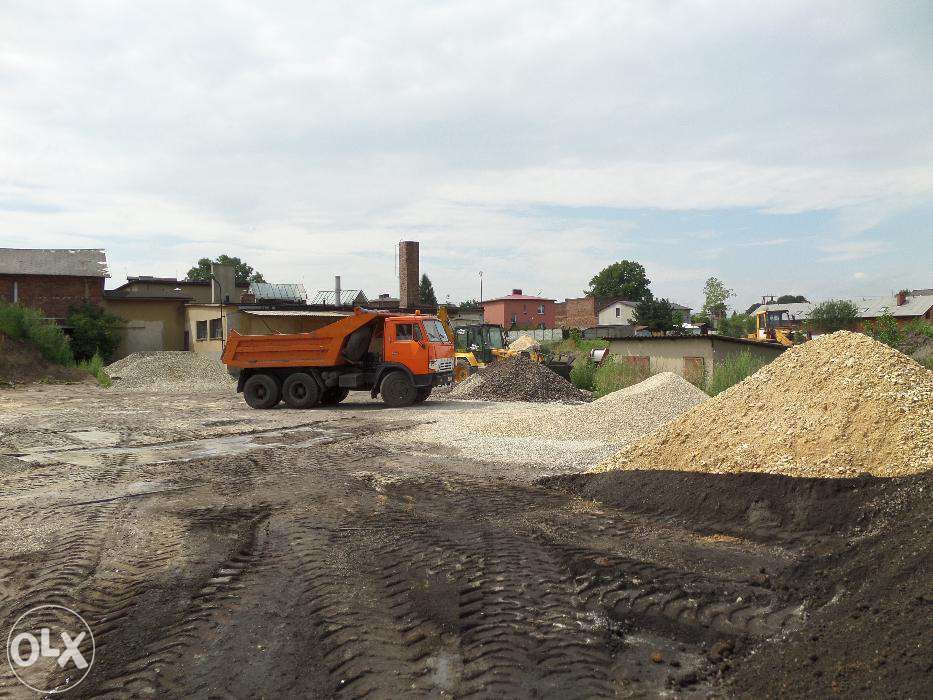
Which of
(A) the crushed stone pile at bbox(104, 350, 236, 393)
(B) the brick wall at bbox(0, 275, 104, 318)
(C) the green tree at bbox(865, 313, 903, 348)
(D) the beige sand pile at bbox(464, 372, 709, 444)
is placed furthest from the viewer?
(B) the brick wall at bbox(0, 275, 104, 318)

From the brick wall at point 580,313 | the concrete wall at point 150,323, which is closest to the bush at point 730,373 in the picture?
the concrete wall at point 150,323

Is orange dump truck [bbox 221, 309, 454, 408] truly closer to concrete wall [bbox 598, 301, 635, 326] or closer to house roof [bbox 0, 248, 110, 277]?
house roof [bbox 0, 248, 110, 277]

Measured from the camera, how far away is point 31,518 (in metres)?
7.05

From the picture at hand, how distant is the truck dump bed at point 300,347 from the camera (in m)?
18.5

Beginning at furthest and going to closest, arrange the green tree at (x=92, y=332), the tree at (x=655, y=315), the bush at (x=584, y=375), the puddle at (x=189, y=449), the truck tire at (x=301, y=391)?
the tree at (x=655, y=315) < the green tree at (x=92, y=332) < the bush at (x=584, y=375) < the truck tire at (x=301, y=391) < the puddle at (x=189, y=449)

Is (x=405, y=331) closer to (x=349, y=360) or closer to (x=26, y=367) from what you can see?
(x=349, y=360)

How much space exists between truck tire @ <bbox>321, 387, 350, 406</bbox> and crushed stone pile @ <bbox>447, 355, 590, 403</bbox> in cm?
336

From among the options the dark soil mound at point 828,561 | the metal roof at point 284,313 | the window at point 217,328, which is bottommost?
the dark soil mound at point 828,561

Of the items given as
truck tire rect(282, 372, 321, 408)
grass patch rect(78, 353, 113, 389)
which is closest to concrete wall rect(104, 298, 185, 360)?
grass patch rect(78, 353, 113, 389)

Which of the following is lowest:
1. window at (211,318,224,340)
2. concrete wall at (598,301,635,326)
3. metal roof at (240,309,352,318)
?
window at (211,318,224,340)

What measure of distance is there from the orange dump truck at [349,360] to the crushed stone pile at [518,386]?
206cm

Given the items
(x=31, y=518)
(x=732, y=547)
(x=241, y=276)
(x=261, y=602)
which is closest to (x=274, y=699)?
(x=261, y=602)

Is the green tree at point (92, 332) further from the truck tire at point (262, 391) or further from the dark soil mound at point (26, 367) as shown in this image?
the truck tire at point (262, 391)

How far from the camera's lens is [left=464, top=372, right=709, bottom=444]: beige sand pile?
13.0 metres
